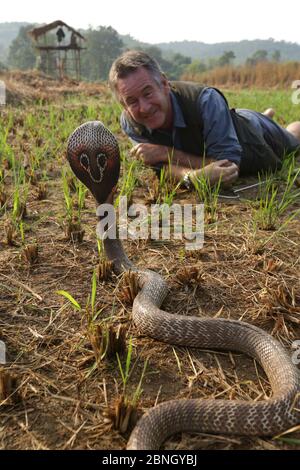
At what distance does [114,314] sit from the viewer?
2799 millimetres

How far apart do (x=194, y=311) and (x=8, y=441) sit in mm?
1385

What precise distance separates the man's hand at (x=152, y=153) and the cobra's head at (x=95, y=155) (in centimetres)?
188

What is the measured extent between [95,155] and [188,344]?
1.38m

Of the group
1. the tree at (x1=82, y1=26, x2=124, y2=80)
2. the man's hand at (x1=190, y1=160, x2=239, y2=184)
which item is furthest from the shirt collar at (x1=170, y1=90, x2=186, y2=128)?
the tree at (x1=82, y1=26, x2=124, y2=80)

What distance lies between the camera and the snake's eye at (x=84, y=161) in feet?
9.85

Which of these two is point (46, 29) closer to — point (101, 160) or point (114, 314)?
point (101, 160)

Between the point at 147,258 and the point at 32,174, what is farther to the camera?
the point at 32,174

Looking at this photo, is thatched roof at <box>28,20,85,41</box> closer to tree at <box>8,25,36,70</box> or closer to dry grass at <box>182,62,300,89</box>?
dry grass at <box>182,62,300,89</box>

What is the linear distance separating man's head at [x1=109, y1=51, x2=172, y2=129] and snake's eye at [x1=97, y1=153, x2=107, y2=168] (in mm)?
1821

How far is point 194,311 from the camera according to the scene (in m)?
2.88

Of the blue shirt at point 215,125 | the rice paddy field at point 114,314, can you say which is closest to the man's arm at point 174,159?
the blue shirt at point 215,125

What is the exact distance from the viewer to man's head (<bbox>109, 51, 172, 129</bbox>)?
4547 millimetres
